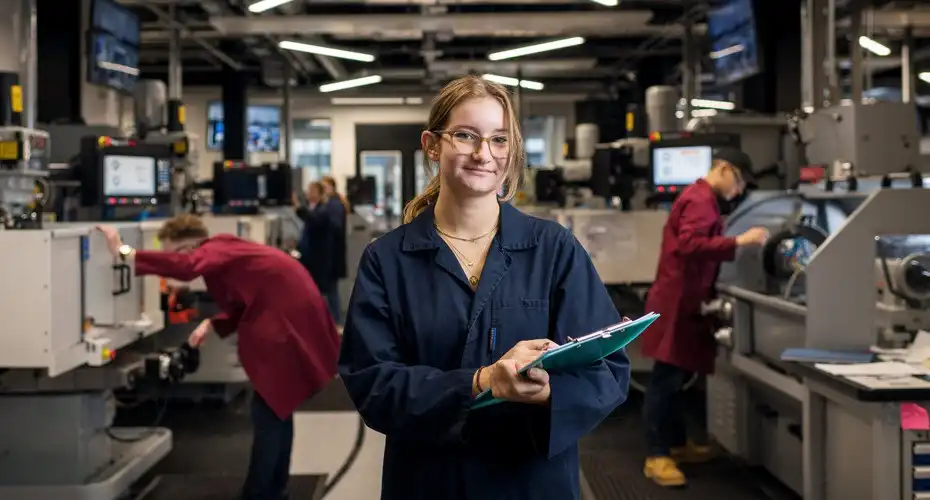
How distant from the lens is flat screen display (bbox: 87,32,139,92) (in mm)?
Answer: 7703

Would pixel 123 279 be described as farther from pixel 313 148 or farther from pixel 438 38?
pixel 313 148

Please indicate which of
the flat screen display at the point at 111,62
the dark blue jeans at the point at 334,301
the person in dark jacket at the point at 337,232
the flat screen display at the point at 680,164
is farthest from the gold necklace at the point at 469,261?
the dark blue jeans at the point at 334,301

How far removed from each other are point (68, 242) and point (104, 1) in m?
4.76

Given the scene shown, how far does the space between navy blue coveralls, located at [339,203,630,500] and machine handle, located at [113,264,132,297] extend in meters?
2.74

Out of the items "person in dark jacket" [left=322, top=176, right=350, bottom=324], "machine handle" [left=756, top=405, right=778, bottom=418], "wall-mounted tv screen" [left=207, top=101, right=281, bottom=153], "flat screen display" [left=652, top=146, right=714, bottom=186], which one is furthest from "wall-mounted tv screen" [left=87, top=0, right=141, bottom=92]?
"wall-mounted tv screen" [left=207, top=101, right=281, bottom=153]

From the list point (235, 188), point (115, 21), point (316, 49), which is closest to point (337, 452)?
point (235, 188)

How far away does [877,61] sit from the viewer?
1219 centimetres

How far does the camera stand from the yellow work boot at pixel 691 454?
16.4 feet

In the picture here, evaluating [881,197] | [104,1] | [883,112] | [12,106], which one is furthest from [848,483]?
[104,1]

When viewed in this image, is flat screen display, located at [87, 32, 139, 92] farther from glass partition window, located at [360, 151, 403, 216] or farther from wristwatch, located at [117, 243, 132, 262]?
glass partition window, located at [360, 151, 403, 216]

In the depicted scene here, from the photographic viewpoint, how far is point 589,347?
1.48 m

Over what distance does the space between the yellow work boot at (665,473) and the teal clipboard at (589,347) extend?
131 inches

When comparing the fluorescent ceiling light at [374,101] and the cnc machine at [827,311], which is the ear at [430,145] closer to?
the cnc machine at [827,311]

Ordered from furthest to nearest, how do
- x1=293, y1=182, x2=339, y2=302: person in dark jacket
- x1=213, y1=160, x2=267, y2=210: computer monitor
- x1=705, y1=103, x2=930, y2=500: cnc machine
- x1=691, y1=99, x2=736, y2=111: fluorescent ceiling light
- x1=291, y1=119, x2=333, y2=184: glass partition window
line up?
x1=291, y1=119, x2=333, y2=184: glass partition window
x1=691, y1=99, x2=736, y2=111: fluorescent ceiling light
x1=293, y1=182, x2=339, y2=302: person in dark jacket
x1=213, y1=160, x2=267, y2=210: computer monitor
x1=705, y1=103, x2=930, y2=500: cnc machine
